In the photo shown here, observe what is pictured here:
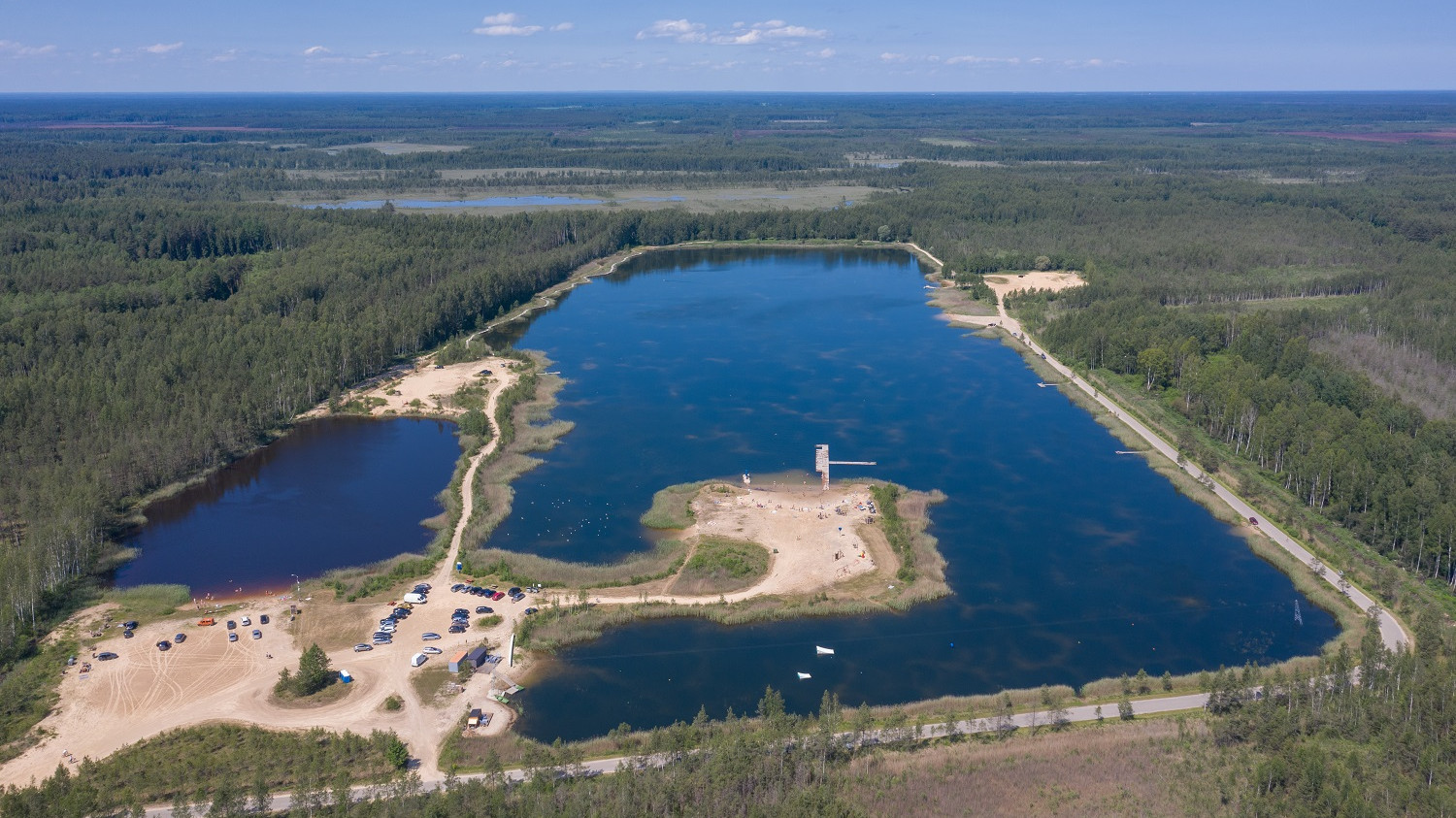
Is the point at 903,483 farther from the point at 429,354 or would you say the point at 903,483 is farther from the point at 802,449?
the point at 429,354

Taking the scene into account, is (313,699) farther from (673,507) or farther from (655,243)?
(655,243)

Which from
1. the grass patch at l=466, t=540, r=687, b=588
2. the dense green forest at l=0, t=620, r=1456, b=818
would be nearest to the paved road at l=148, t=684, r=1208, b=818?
the dense green forest at l=0, t=620, r=1456, b=818

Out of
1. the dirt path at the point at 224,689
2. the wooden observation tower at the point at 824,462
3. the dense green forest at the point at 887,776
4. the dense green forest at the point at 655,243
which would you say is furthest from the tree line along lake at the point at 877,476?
the dense green forest at the point at 655,243

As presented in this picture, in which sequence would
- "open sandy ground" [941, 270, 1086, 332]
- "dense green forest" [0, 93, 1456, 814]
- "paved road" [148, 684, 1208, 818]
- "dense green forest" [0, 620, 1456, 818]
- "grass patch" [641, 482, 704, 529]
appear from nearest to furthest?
"dense green forest" [0, 620, 1456, 818], "paved road" [148, 684, 1208, 818], "dense green forest" [0, 93, 1456, 814], "grass patch" [641, 482, 704, 529], "open sandy ground" [941, 270, 1086, 332]

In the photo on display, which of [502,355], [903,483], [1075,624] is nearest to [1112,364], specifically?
[903,483]

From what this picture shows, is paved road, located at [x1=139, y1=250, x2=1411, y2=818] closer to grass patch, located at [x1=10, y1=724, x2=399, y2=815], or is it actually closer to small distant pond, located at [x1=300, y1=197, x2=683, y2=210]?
grass patch, located at [x1=10, y1=724, x2=399, y2=815]

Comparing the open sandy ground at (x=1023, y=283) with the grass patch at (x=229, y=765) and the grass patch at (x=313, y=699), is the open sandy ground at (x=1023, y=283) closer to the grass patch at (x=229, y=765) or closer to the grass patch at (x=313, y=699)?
the grass patch at (x=313, y=699)

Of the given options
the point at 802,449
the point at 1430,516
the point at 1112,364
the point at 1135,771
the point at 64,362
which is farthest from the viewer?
the point at 1112,364
